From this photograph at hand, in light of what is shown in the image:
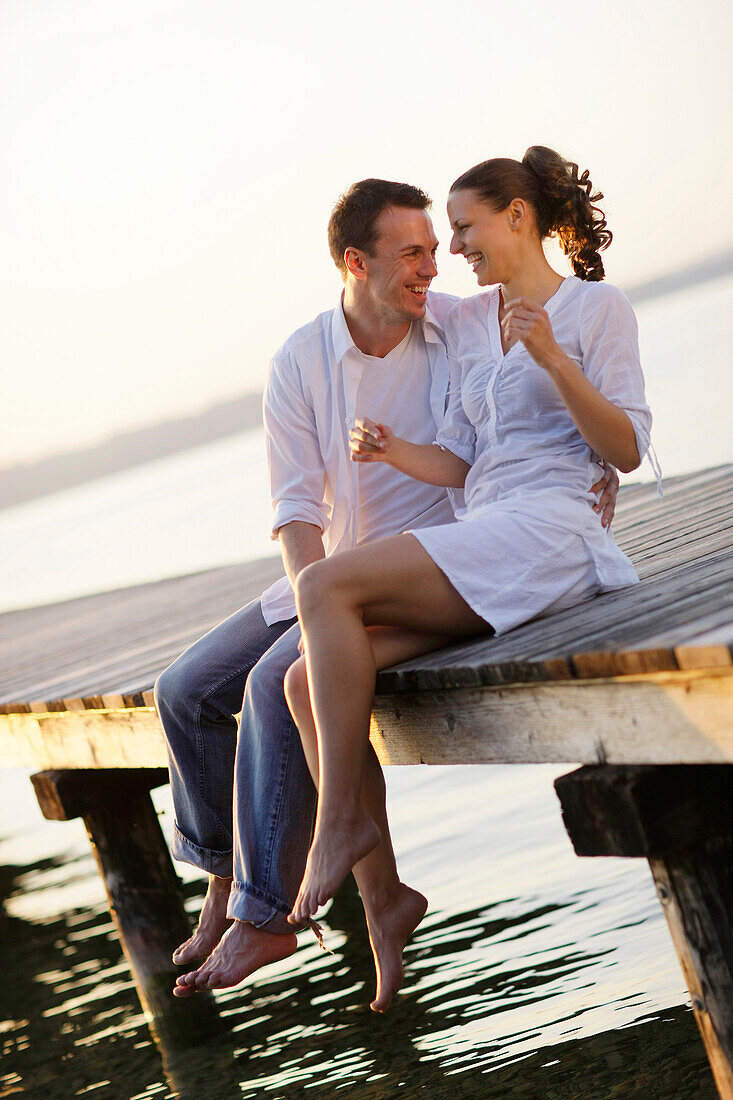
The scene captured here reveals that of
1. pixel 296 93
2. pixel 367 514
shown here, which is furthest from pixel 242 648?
pixel 296 93

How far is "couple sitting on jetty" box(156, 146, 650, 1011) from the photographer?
2619 mm

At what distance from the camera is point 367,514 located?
334cm

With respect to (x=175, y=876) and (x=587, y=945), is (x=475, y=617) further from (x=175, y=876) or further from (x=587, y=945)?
(x=175, y=876)

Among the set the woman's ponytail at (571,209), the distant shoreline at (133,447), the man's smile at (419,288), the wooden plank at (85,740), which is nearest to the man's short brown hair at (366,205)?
the man's smile at (419,288)

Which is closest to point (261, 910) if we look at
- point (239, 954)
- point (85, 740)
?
point (239, 954)

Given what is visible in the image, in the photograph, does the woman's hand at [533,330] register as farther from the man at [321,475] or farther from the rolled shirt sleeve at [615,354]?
the man at [321,475]

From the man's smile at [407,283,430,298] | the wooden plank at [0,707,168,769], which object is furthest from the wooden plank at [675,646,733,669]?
the wooden plank at [0,707,168,769]

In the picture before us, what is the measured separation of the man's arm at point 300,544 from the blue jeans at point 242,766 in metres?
0.18

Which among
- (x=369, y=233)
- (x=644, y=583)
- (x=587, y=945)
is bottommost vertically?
(x=587, y=945)

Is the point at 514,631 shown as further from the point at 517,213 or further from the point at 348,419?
the point at 517,213

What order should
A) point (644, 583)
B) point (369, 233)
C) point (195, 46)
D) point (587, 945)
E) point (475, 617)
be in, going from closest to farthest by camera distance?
point (475, 617) < point (644, 583) < point (369, 233) < point (587, 945) < point (195, 46)

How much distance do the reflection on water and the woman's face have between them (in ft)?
6.70

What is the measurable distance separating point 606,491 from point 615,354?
327 mm

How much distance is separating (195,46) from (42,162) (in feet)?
10.8
